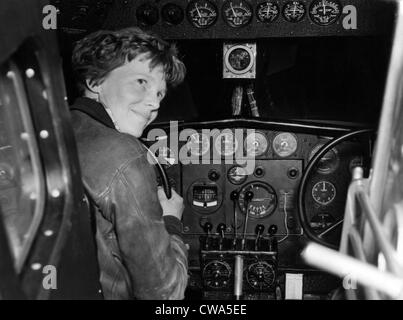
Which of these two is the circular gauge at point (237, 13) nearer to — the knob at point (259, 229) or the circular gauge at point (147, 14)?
the circular gauge at point (147, 14)

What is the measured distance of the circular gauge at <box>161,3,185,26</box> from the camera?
2.88m

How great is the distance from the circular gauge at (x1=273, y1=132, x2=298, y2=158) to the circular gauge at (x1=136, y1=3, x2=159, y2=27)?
106 centimetres

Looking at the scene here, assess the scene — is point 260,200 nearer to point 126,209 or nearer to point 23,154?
point 126,209

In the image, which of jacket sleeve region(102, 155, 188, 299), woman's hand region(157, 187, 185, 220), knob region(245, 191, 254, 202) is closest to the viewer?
jacket sleeve region(102, 155, 188, 299)

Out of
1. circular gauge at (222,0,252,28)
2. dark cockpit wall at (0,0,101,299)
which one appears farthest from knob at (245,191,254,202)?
dark cockpit wall at (0,0,101,299)

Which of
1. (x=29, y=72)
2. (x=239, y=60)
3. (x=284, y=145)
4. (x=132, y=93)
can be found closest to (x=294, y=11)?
(x=239, y=60)

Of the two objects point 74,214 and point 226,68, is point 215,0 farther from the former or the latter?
point 74,214

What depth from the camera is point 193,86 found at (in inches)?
162

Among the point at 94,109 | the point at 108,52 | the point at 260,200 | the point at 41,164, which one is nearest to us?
the point at 41,164

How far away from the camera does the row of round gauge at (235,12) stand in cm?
286

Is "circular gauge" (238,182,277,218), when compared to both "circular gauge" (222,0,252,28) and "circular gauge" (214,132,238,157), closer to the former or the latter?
"circular gauge" (214,132,238,157)

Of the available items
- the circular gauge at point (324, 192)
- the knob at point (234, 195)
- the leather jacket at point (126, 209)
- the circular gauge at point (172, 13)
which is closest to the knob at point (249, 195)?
the knob at point (234, 195)

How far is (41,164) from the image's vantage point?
40.8 inches

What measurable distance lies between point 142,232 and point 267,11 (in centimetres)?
187
